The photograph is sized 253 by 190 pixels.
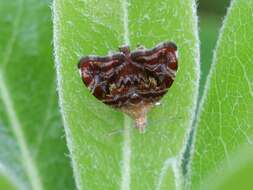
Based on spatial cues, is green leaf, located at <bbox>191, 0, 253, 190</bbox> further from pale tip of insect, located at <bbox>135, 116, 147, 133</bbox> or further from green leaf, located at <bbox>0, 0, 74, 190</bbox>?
green leaf, located at <bbox>0, 0, 74, 190</bbox>

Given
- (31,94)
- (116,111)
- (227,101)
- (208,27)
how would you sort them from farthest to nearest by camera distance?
(208,27)
(31,94)
(116,111)
(227,101)

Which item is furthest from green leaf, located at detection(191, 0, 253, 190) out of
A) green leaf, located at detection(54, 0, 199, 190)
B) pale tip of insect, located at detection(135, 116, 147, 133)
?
pale tip of insect, located at detection(135, 116, 147, 133)

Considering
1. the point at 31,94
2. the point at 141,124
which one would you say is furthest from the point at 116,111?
the point at 31,94

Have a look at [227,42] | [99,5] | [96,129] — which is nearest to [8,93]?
[96,129]

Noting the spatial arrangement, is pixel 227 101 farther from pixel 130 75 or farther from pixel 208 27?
pixel 208 27

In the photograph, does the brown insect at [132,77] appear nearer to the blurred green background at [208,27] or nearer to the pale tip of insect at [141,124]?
the pale tip of insect at [141,124]

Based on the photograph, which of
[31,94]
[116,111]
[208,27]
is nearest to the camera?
[116,111]
